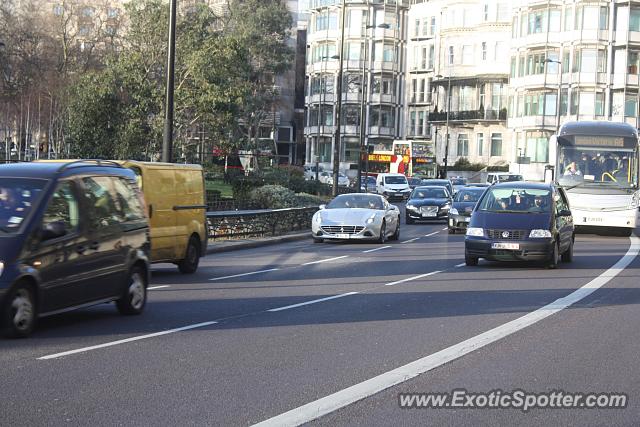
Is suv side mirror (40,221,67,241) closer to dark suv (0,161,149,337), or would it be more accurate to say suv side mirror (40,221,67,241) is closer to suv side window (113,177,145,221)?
dark suv (0,161,149,337)

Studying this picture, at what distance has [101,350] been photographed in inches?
402

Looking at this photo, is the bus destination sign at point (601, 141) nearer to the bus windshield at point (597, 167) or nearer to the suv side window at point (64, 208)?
the bus windshield at point (597, 167)

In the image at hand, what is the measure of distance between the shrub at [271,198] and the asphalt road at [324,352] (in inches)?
813

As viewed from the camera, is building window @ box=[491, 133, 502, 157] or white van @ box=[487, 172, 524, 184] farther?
building window @ box=[491, 133, 502, 157]

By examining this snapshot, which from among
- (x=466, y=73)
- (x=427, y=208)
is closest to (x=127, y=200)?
(x=427, y=208)

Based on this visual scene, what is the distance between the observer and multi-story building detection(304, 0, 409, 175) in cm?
10706

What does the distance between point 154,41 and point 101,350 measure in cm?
3499

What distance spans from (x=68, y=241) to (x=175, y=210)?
7440 mm

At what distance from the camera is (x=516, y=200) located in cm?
2236

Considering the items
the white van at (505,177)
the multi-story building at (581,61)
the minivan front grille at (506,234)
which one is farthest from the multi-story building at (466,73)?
the minivan front grille at (506,234)

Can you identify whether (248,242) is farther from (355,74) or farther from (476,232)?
(355,74)

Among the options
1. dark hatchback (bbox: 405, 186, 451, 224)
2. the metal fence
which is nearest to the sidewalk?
the metal fence

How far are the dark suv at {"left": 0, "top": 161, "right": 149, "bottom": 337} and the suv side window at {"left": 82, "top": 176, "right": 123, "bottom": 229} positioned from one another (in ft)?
0.04

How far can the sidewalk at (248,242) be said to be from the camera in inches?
1027
